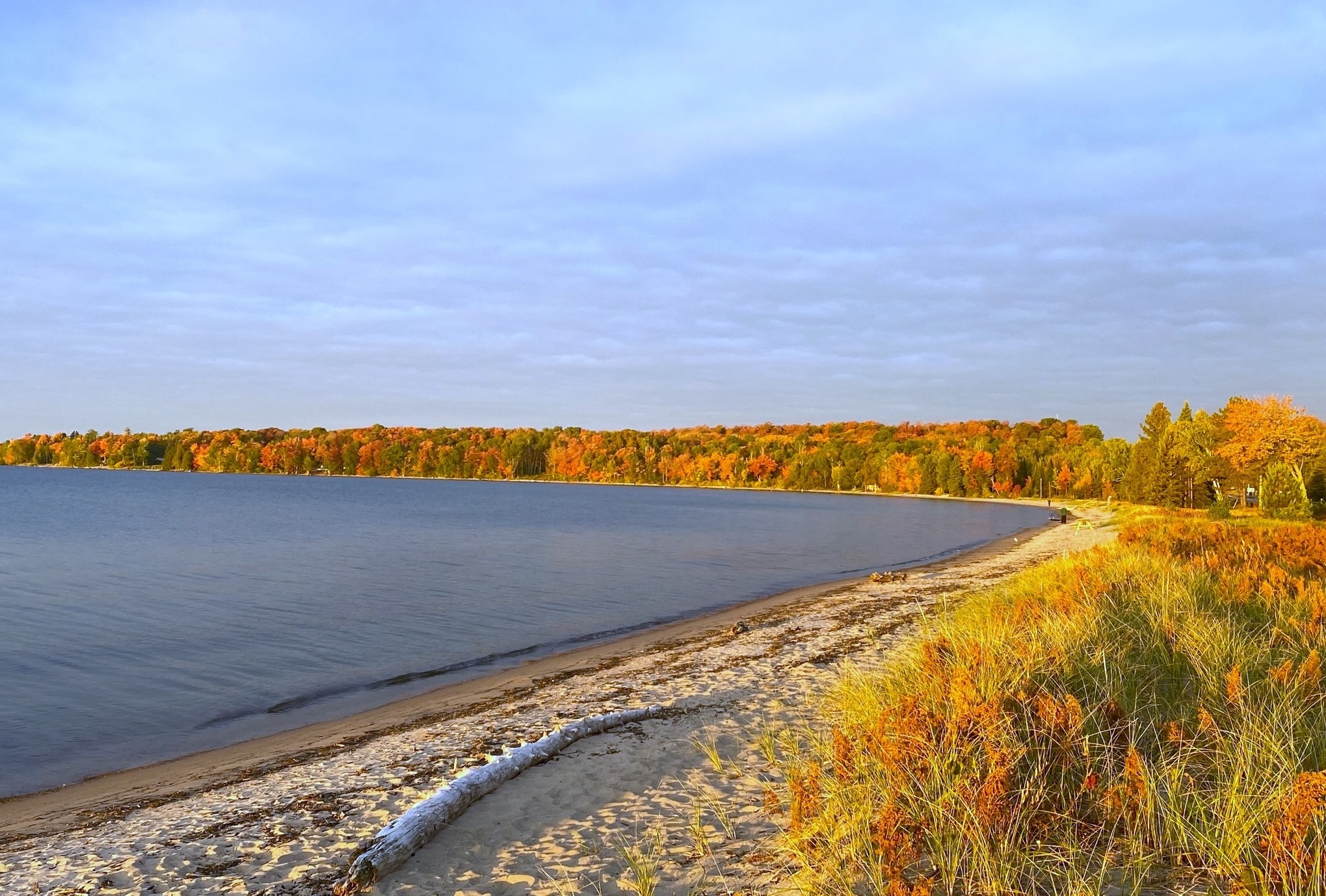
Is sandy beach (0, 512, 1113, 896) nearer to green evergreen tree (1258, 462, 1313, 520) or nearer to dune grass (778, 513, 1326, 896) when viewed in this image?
dune grass (778, 513, 1326, 896)

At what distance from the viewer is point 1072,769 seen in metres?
5.86

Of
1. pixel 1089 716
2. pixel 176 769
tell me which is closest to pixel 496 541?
pixel 176 769

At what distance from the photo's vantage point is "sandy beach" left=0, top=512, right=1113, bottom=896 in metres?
6.36

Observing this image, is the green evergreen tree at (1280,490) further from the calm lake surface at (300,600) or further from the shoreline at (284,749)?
the shoreline at (284,749)

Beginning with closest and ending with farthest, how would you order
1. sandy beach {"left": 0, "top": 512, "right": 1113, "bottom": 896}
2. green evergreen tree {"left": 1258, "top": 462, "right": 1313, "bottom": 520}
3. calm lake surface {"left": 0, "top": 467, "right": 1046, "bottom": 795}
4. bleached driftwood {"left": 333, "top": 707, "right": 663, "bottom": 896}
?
1. bleached driftwood {"left": 333, "top": 707, "right": 663, "bottom": 896}
2. sandy beach {"left": 0, "top": 512, "right": 1113, "bottom": 896}
3. calm lake surface {"left": 0, "top": 467, "right": 1046, "bottom": 795}
4. green evergreen tree {"left": 1258, "top": 462, "right": 1313, "bottom": 520}

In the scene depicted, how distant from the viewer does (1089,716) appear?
5945mm

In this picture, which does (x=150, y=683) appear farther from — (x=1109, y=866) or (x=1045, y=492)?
(x=1045, y=492)

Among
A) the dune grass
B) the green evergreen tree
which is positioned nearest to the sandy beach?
the dune grass

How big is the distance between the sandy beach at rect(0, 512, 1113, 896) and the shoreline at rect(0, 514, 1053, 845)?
5 cm

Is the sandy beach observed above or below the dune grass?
below

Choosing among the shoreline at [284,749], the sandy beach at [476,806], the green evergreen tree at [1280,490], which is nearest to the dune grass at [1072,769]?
the sandy beach at [476,806]

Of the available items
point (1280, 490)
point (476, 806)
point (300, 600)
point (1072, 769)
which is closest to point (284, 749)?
point (476, 806)

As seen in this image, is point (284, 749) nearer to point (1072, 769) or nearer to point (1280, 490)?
point (1072, 769)

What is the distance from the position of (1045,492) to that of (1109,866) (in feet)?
489
